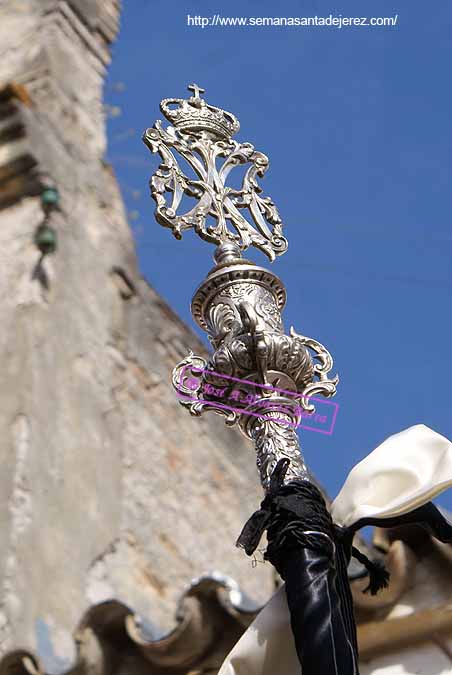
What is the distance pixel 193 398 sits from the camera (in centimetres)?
208

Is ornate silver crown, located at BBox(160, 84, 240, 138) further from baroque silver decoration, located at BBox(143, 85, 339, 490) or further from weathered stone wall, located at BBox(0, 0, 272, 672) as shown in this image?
weathered stone wall, located at BBox(0, 0, 272, 672)

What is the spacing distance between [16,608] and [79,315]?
2.46 meters

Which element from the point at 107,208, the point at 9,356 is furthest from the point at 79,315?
the point at 107,208

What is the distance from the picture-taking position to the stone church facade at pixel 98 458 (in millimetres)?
3391

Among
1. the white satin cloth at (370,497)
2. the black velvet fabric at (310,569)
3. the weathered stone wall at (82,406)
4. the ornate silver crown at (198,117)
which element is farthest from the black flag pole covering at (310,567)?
the weathered stone wall at (82,406)

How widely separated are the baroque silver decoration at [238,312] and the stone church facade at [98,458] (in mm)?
1065

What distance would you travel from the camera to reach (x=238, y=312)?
2082mm

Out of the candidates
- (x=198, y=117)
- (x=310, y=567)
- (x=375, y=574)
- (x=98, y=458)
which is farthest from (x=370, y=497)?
(x=98, y=458)

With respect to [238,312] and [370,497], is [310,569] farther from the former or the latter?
[238,312]

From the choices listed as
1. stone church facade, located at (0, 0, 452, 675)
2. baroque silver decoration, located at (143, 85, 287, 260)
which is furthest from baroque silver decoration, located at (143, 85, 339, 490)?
stone church facade, located at (0, 0, 452, 675)

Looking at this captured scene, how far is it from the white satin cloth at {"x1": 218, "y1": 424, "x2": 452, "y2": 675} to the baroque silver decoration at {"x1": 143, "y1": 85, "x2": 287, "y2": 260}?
1.64 ft

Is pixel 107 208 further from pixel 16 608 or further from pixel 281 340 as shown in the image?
pixel 281 340

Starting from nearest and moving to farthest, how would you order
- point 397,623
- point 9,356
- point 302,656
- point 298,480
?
point 302,656 → point 298,480 → point 397,623 → point 9,356

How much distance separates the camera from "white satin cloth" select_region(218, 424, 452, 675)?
6.45 ft
